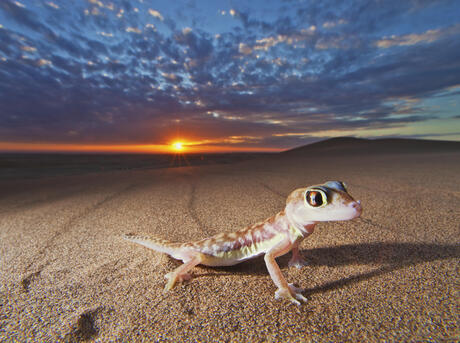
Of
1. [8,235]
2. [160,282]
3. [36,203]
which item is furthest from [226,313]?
[36,203]

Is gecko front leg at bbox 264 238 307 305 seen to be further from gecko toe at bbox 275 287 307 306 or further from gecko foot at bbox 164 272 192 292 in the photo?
gecko foot at bbox 164 272 192 292

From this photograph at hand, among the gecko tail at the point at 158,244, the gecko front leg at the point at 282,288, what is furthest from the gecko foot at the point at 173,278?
the gecko front leg at the point at 282,288

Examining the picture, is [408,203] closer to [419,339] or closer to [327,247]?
[327,247]

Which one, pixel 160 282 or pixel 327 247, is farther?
pixel 327 247

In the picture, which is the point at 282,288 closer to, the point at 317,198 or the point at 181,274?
the point at 317,198

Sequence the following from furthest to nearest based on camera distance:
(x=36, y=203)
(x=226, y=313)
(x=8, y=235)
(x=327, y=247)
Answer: (x=36, y=203) < (x=8, y=235) < (x=327, y=247) < (x=226, y=313)

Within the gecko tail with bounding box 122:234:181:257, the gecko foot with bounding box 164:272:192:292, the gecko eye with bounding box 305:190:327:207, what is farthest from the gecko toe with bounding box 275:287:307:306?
the gecko tail with bounding box 122:234:181:257

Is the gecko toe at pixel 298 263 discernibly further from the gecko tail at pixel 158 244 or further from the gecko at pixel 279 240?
the gecko tail at pixel 158 244
